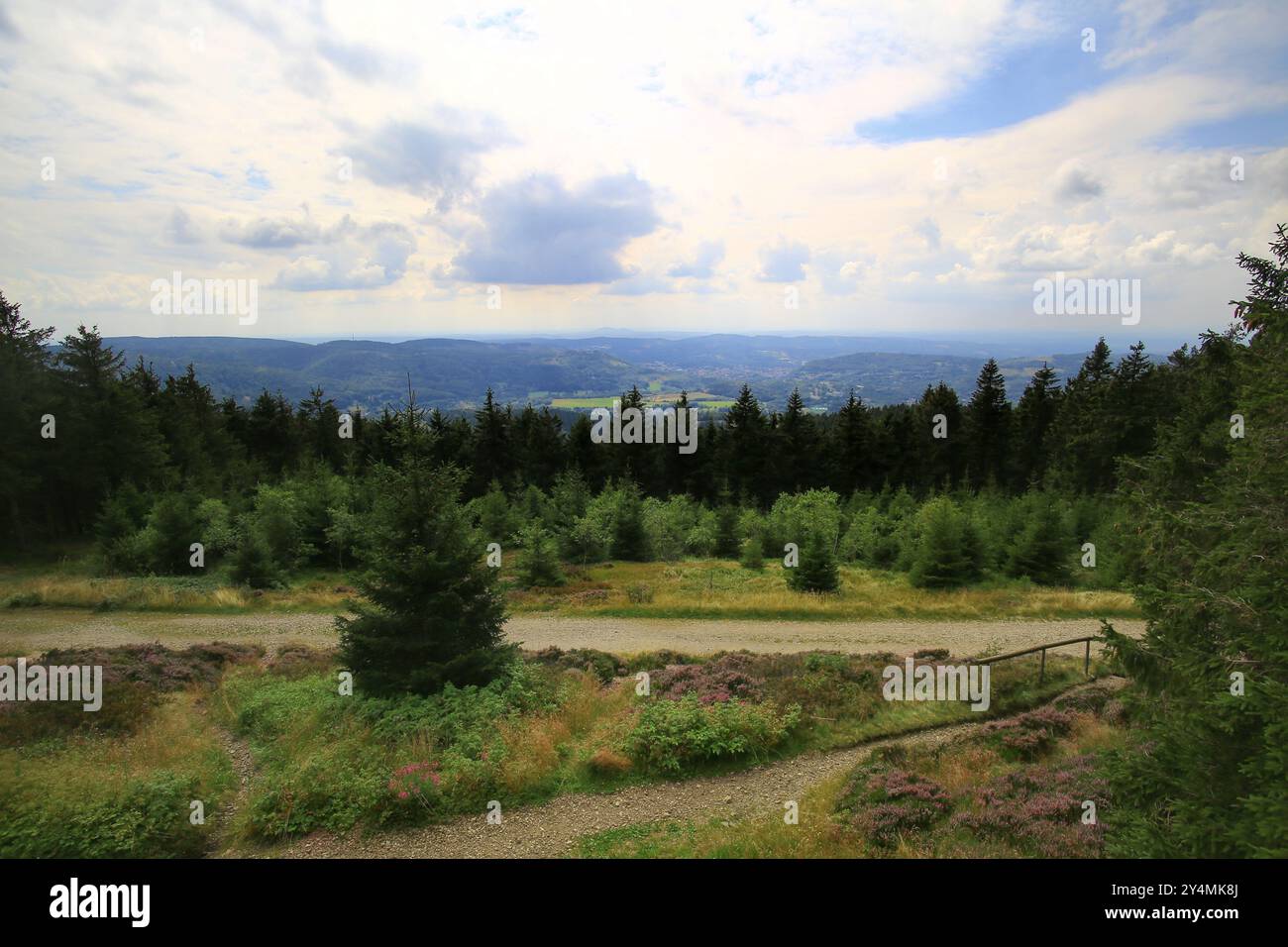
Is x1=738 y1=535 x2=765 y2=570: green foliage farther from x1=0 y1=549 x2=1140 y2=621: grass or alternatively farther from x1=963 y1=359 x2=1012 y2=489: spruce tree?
x1=963 y1=359 x2=1012 y2=489: spruce tree

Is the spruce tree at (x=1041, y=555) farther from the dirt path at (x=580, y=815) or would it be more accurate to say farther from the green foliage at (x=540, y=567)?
the green foliage at (x=540, y=567)

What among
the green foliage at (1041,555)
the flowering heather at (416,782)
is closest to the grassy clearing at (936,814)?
the flowering heather at (416,782)

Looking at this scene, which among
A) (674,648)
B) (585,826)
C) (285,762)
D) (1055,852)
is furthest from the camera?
(674,648)

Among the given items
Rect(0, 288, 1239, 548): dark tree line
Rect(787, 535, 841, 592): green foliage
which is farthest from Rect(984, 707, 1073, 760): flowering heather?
Rect(0, 288, 1239, 548): dark tree line

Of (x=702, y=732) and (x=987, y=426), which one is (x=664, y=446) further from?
(x=702, y=732)

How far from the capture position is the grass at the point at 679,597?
21.4 meters

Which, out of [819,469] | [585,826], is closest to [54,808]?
[585,826]

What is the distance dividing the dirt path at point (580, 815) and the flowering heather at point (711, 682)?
2235 millimetres

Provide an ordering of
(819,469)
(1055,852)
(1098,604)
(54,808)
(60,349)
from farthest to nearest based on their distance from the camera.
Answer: (819,469) < (60,349) < (1098,604) < (54,808) < (1055,852)
